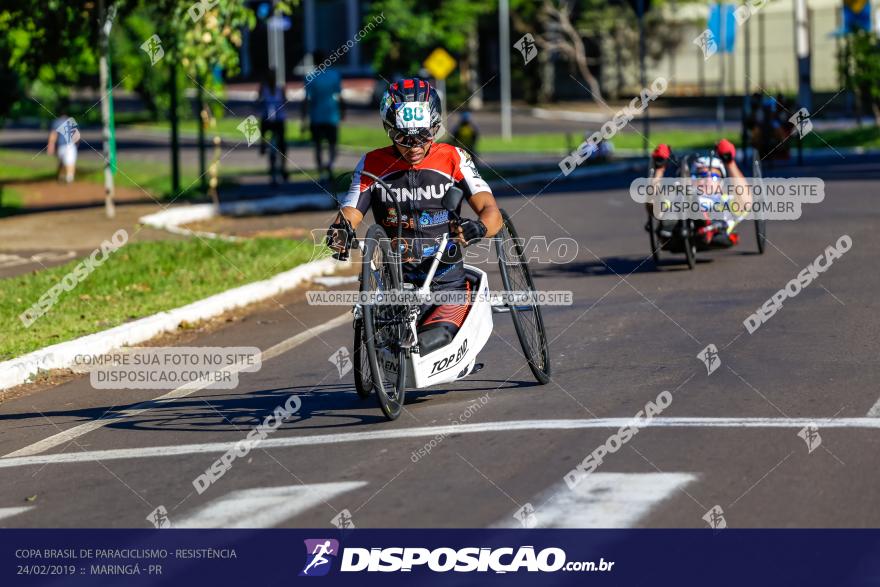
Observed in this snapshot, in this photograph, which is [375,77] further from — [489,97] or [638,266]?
[638,266]

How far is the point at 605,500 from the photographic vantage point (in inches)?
260

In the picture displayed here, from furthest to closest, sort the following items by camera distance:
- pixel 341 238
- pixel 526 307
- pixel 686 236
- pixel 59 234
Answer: pixel 59 234 < pixel 686 236 < pixel 526 307 < pixel 341 238

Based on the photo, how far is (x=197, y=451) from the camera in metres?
8.20

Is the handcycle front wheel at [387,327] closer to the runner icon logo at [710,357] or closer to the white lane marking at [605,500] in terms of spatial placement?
the white lane marking at [605,500]

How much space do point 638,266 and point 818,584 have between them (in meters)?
10.0

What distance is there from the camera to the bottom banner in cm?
569

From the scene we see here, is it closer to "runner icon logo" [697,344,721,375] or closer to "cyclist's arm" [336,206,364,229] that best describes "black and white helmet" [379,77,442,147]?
"cyclist's arm" [336,206,364,229]

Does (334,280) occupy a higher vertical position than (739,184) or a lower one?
lower

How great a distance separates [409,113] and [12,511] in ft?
11.1

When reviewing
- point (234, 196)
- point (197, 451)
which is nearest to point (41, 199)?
point (234, 196)

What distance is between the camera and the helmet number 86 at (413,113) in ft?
29.0

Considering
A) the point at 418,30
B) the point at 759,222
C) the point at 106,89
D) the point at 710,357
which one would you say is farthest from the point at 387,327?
the point at 418,30

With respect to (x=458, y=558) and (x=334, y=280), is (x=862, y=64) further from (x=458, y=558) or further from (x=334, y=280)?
(x=458, y=558)

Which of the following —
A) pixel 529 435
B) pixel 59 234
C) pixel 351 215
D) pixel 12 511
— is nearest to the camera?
pixel 12 511
